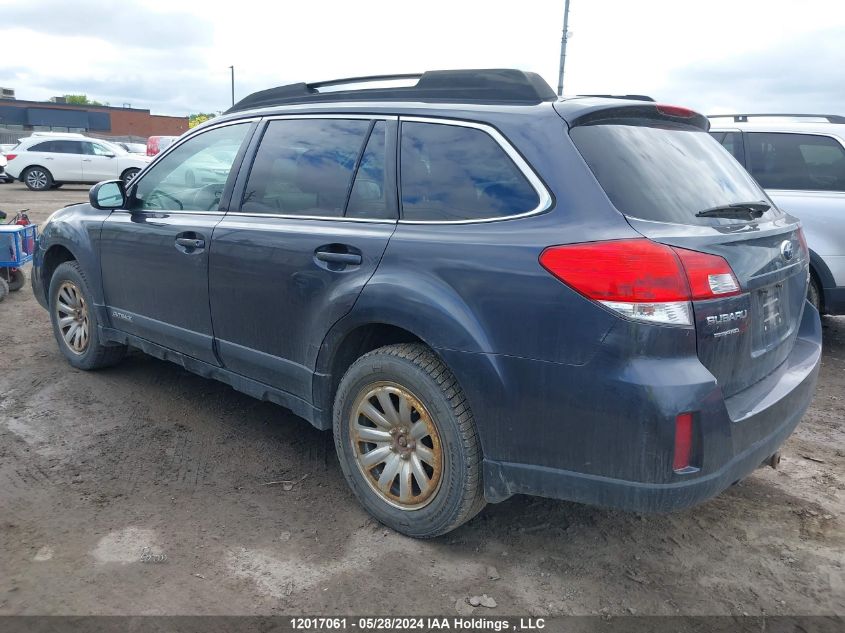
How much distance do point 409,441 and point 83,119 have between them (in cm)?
7045

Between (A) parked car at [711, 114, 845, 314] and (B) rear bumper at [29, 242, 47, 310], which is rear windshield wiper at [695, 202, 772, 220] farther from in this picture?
(B) rear bumper at [29, 242, 47, 310]

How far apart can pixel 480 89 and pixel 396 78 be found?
56cm

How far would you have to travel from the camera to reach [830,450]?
4.16 m

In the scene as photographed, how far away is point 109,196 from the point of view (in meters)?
4.59

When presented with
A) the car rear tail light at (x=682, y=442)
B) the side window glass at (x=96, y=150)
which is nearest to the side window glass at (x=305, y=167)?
the car rear tail light at (x=682, y=442)

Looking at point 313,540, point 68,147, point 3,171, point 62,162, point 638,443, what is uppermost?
point 68,147

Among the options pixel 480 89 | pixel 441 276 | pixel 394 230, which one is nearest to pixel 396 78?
pixel 480 89

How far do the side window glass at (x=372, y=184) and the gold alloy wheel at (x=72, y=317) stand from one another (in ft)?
8.73

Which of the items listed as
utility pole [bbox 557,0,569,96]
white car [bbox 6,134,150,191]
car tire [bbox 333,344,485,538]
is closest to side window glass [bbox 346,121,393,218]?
car tire [bbox 333,344,485,538]

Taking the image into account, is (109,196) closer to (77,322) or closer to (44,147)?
(77,322)

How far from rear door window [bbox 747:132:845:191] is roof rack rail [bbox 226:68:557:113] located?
389 centimetres

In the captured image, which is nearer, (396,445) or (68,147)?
(396,445)

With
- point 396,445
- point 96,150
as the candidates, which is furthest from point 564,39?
point 396,445

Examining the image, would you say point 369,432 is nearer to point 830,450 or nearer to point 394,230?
point 394,230
